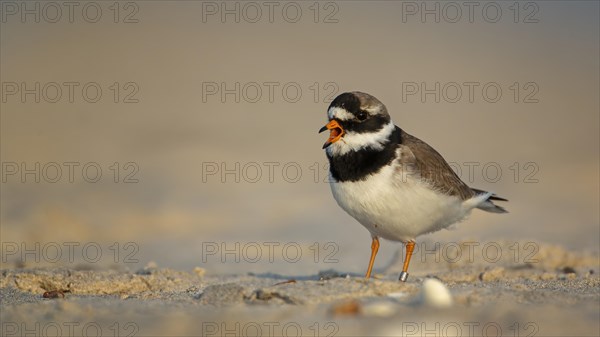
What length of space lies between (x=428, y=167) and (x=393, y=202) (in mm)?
503

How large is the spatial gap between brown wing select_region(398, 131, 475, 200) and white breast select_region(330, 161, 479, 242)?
0.24 feet

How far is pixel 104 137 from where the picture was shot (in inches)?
556

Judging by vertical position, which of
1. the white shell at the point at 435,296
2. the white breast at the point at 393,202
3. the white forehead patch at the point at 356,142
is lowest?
the white shell at the point at 435,296

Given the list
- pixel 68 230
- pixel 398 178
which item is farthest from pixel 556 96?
pixel 398 178

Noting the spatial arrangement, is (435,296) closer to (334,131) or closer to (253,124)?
(334,131)

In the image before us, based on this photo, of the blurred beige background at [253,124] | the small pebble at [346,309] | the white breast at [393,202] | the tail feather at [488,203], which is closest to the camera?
the small pebble at [346,309]

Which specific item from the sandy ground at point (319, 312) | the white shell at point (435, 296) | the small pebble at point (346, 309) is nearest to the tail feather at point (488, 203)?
the sandy ground at point (319, 312)

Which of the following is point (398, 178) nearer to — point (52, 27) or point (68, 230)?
point (68, 230)

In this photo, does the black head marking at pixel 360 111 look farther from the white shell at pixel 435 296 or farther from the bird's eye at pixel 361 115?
the white shell at pixel 435 296

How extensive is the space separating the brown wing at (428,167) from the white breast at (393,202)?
0.07 m

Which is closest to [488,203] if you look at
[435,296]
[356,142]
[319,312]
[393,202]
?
[393,202]

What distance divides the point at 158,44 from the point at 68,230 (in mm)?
11489

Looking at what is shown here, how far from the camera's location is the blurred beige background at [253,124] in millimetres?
9523

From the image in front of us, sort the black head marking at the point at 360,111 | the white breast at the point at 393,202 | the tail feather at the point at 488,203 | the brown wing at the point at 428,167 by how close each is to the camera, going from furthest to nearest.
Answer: the tail feather at the point at 488,203, the brown wing at the point at 428,167, the black head marking at the point at 360,111, the white breast at the point at 393,202
